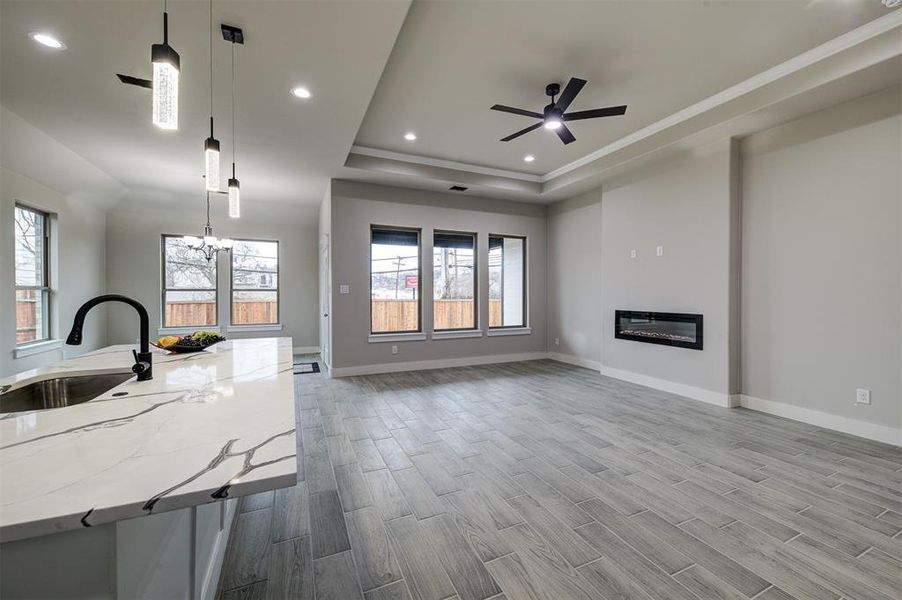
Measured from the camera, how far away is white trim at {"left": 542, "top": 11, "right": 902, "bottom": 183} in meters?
2.66

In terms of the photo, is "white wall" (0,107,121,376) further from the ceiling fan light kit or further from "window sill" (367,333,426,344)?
"window sill" (367,333,426,344)

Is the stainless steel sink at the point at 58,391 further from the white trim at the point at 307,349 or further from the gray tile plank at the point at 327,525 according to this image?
the white trim at the point at 307,349

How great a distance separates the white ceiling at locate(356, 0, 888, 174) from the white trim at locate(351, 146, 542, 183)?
660 mm

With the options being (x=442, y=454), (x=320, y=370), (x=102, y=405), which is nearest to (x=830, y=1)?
(x=442, y=454)

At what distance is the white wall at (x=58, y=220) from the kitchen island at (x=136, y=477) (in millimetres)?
3932

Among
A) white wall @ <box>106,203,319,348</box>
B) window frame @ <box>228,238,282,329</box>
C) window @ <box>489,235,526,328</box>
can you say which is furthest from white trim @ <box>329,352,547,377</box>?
window frame @ <box>228,238,282,329</box>

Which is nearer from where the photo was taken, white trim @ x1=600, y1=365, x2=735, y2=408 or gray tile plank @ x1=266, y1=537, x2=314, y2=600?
gray tile plank @ x1=266, y1=537, x2=314, y2=600

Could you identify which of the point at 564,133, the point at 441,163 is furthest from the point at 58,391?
the point at 441,163

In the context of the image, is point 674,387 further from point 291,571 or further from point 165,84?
point 165,84

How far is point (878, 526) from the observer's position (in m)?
1.97

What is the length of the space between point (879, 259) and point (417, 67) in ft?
13.9

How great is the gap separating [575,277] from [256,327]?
613cm

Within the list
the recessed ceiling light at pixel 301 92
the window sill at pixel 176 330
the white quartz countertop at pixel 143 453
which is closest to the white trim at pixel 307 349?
the window sill at pixel 176 330

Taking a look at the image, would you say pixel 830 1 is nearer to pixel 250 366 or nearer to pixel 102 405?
pixel 250 366
